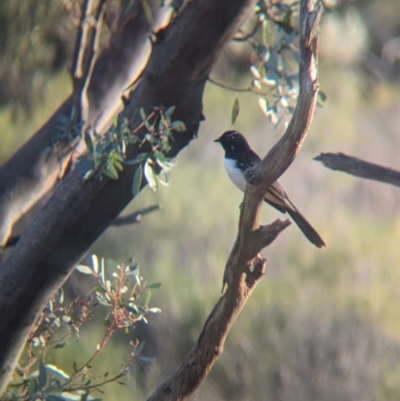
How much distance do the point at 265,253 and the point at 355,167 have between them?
4815 mm

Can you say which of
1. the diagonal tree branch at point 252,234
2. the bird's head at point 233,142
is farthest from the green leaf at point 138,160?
the bird's head at point 233,142

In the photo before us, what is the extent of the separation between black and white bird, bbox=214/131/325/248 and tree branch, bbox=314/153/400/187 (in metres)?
0.81

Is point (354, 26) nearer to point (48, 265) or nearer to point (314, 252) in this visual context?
point (314, 252)

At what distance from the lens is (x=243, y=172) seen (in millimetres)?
3951

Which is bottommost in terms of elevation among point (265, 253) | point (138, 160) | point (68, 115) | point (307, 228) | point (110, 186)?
point (265, 253)

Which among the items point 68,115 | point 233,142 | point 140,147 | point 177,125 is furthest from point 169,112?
point 233,142

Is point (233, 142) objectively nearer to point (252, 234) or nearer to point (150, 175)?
point (150, 175)

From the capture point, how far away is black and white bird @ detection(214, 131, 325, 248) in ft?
12.2

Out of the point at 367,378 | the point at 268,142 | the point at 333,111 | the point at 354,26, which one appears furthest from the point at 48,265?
the point at 354,26

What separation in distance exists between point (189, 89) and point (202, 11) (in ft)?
0.93

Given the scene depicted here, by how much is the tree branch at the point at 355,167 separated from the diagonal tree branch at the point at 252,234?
458 millimetres

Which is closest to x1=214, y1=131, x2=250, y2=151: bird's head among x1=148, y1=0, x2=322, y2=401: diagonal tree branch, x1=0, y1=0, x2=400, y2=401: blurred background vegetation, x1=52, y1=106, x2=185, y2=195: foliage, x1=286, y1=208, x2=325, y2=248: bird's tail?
x1=286, y1=208, x2=325, y2=248: bird's tail

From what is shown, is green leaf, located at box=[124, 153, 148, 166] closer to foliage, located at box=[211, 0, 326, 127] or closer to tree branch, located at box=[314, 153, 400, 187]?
tree branch, located at box=[314, 153, 400, 187]

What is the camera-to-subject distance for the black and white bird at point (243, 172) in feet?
12.2
